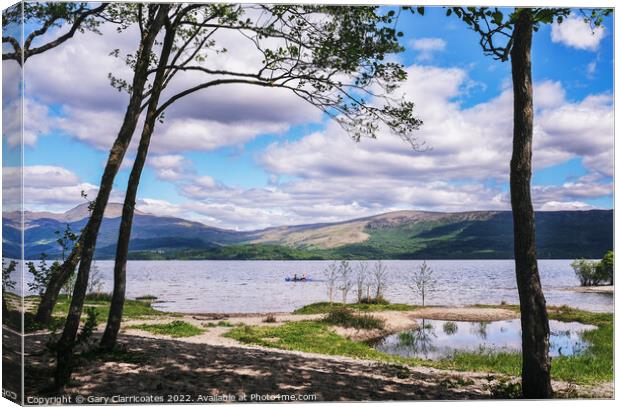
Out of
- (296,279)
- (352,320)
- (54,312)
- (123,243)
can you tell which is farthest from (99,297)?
(352,320)

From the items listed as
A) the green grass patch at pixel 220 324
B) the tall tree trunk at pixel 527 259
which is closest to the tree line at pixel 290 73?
A: the tall tree trunk at pixel 527 259

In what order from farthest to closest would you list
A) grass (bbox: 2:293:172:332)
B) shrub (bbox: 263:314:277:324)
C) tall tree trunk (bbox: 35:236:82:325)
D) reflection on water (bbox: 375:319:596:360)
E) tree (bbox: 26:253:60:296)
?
shrub (bbox: 263:314:277:324) → reflection on water (bbox: 375:319:596:360) → tall tree trunk (bbox: 35:236:82:325) → tree (bbox: 26:253:60:296) → grass (bbox: 2:293:172:332)

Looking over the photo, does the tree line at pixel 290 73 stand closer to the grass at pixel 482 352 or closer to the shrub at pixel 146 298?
the grass at pixel 482 352

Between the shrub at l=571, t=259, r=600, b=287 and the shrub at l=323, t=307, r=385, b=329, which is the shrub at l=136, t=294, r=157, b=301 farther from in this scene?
the shrub at l=571, t=259, r=600, b=287

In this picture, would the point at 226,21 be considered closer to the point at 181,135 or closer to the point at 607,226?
the point at 181,135

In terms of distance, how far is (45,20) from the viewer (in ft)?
27.5

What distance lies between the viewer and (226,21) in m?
9.02

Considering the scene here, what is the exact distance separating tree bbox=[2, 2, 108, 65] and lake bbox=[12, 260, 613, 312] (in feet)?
14.2

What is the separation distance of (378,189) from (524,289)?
4.04m

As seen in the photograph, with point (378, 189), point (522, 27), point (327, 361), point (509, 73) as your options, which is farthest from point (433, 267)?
point (522, 27)

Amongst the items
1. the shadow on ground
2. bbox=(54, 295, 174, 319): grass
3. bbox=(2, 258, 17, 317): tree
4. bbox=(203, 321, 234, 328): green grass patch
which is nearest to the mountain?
bbox=(2, 258, 17, 317): tree

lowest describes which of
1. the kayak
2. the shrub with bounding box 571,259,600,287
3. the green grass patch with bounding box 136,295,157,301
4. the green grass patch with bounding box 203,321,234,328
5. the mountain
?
the green grass patch with bounding box 203,321,234,328

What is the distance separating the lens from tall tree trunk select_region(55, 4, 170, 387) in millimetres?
7467

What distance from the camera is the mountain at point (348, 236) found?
29.5ft
